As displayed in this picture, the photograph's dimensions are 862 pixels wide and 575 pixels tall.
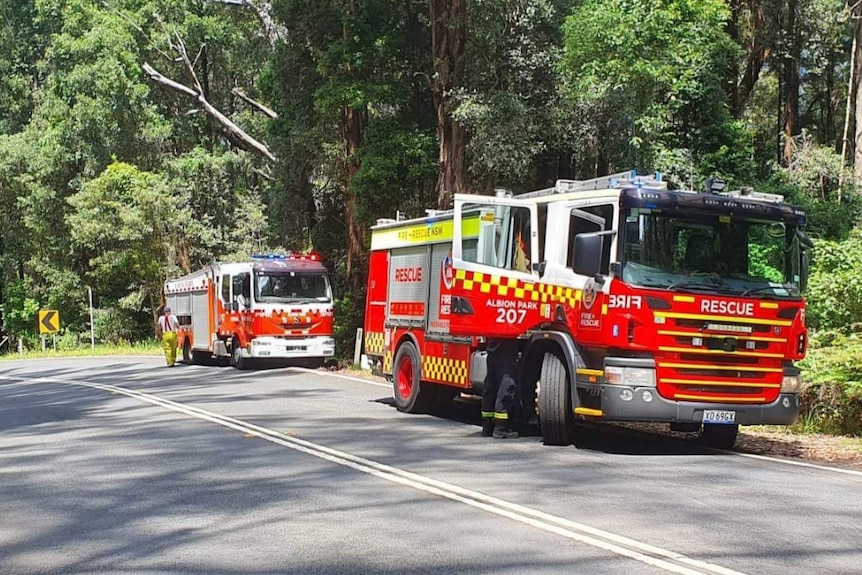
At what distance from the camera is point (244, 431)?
510 inches

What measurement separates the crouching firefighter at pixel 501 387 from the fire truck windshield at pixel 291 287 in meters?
14.9

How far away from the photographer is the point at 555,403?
A: 452 inches

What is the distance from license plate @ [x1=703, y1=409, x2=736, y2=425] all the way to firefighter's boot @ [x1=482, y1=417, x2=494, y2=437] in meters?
2.71

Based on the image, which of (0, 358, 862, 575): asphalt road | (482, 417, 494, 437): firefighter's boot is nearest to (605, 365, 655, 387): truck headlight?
(0, 358, 862, 575): asphalt road

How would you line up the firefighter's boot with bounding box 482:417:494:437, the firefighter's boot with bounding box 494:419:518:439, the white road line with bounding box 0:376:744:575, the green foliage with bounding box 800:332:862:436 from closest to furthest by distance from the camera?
the white road line with bounding box 0:376:744:575, the firefighter's boot with bounding box 494:419:518:439, the firefighter's boot with bounding box 482:417:494:437, the green foliage with bounding box 800:332:862:436

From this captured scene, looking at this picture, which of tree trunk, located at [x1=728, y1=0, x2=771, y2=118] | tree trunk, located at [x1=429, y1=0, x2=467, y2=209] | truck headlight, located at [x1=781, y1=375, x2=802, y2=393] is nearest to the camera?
truck headlight, located at [x1=781, y1=375, x2=802, y2=393]

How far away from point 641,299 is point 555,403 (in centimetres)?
164

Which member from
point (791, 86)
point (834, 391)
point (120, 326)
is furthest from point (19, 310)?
point (834, 391)

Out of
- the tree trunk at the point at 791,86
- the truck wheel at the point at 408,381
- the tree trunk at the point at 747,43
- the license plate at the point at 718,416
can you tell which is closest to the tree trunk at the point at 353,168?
the tree trunk at the point at 747,43

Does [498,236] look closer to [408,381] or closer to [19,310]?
[408,381]

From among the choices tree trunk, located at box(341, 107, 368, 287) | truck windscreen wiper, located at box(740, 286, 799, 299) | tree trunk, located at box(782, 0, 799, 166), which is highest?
tree trunk, located at box(782, 0, 799, 166)

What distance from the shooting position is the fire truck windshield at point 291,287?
26.7 meters

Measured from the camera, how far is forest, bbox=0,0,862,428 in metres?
21.1

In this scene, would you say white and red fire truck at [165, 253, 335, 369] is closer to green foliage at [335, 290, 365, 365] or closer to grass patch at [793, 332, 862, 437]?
green foliage at [335, 290, 365, 365]
